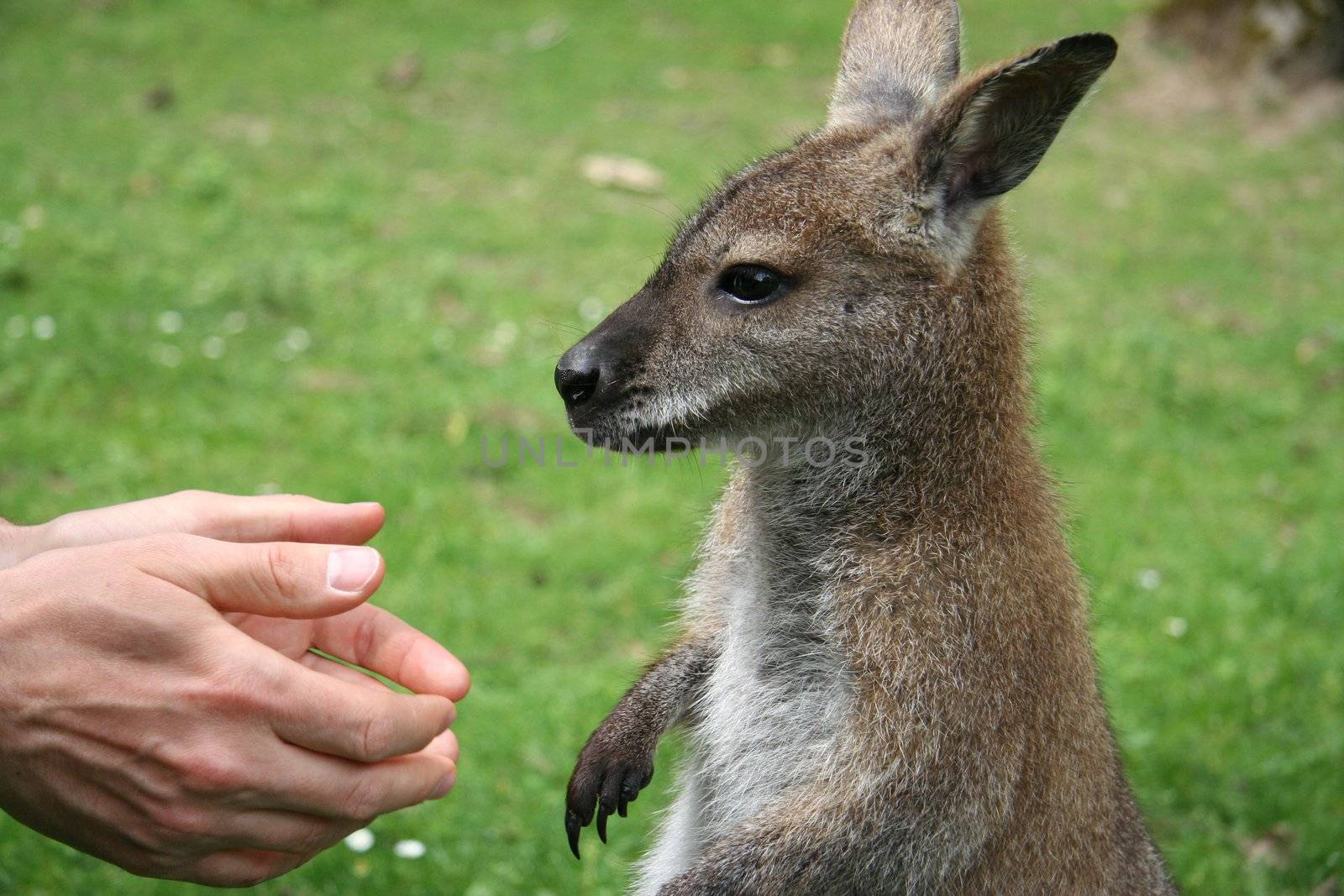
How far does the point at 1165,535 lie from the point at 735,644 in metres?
3.31

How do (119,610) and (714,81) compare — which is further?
(714,81)

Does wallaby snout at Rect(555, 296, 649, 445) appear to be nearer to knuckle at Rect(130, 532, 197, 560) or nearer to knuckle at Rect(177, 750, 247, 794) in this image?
knuckle at Rect(130, 532, 197, 560)

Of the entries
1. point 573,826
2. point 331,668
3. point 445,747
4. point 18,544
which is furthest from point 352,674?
point 18,544

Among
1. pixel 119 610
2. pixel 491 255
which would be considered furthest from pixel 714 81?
pixel 119 610


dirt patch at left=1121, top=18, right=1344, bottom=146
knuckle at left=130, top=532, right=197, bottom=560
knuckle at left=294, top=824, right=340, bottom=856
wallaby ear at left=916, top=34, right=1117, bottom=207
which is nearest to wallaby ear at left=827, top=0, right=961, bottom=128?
wallaby ear at left=916, top=34, right=1117, bottom=207

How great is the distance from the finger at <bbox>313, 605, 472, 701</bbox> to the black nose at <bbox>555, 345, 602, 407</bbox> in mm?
603

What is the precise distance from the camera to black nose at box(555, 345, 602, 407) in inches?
103

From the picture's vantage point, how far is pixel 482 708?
4336mm

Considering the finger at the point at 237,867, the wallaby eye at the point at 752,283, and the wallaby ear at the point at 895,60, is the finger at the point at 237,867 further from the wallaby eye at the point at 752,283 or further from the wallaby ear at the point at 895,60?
the wallaby ear at the point at 895,60

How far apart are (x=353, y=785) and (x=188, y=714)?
1.04 ft

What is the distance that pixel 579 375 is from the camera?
2617 millimetres

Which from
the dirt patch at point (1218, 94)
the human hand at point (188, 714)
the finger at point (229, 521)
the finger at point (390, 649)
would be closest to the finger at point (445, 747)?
the finger at point (390, 649)

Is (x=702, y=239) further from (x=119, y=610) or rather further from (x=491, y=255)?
(x=491, y=255)

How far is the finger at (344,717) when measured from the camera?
2.11 meters
